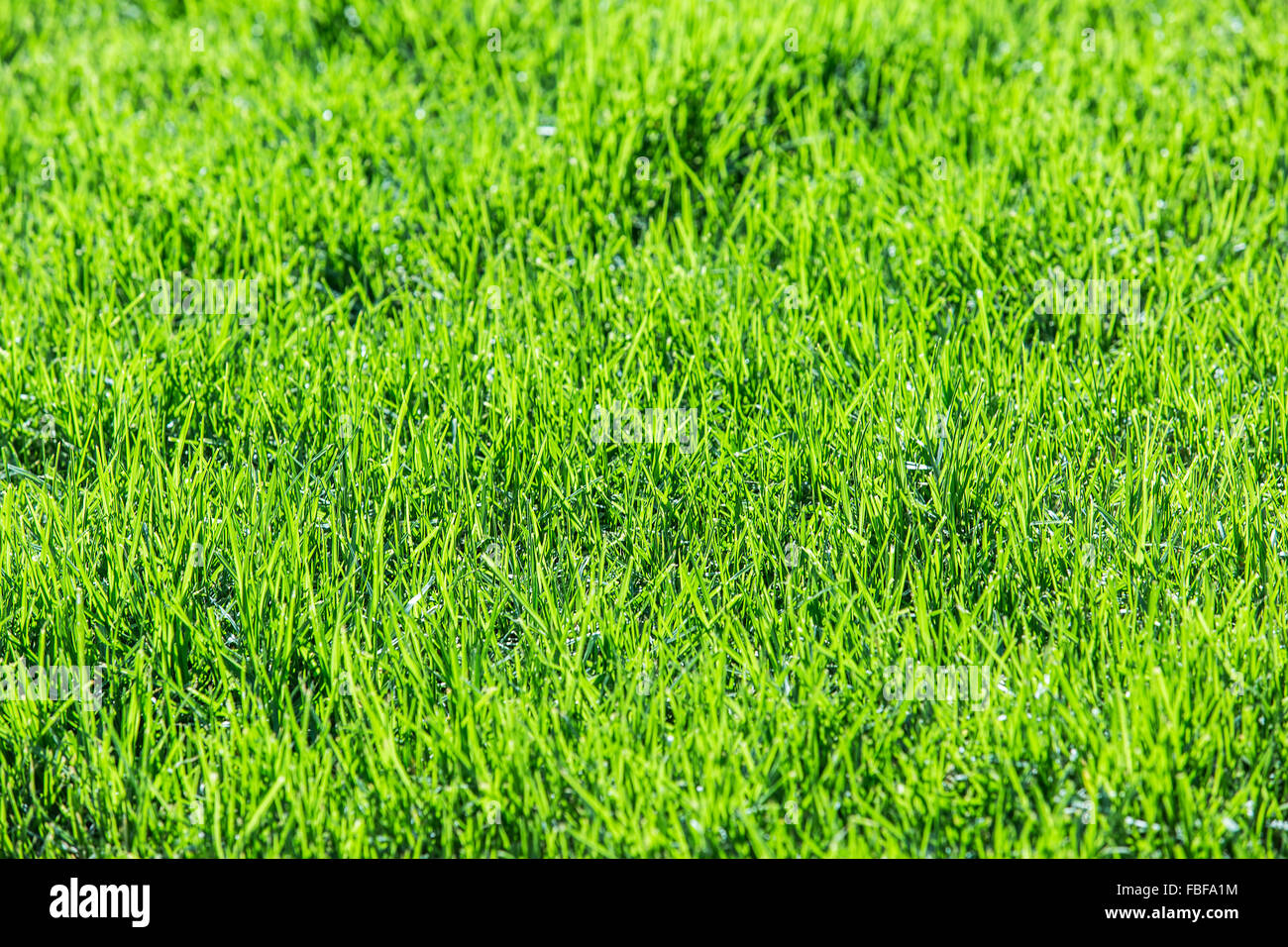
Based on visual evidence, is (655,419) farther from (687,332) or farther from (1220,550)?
(1220,550)

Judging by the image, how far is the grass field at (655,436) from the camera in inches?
76.3

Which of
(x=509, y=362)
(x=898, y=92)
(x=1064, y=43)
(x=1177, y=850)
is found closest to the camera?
(x=1177, y=850)

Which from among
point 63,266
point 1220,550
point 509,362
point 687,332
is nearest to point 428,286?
point 509,362

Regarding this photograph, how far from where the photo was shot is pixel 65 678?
2.14 metres

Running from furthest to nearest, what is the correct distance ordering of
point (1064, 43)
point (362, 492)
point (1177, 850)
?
point (1064, 43) < point (362, 492) < point (1177, 850)

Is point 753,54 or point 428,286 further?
point 753,54

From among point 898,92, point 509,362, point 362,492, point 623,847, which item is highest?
point 898,92

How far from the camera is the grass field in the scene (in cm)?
194

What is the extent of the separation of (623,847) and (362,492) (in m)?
1.05

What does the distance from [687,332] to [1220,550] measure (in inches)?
53.0

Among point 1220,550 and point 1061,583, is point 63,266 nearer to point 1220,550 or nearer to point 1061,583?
Answer: point 1061,583

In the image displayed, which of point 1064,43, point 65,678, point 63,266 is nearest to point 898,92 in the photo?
point 1064,43

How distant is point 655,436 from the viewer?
2619 millimetres

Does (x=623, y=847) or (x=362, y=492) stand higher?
(x=362, y=492)
